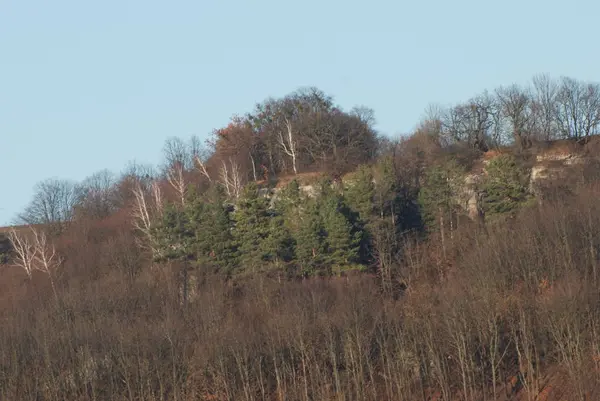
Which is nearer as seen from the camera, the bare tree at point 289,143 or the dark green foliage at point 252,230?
the dark green foliage at point 252,230

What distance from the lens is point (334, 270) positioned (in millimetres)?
53469

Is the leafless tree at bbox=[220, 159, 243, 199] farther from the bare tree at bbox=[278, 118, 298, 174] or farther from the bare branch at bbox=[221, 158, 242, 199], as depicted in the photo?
the bare tree at bbox=[278, 118, 298, 174]

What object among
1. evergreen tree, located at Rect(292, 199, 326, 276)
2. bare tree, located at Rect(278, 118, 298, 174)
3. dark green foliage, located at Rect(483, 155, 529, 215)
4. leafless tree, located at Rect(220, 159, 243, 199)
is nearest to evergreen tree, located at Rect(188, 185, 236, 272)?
evergreen tree, located at Rect(292, 199, 326, 276)

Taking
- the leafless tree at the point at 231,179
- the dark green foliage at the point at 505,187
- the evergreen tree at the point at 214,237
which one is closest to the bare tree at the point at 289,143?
the leafless tree at the point at 231,179

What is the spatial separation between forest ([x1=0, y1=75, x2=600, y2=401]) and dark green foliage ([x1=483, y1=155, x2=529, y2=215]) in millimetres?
146

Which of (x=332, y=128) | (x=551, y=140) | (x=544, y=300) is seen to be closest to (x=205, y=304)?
(x=544, y=300)

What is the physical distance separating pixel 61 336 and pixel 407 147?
36.3m

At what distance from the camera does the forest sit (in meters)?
37.4

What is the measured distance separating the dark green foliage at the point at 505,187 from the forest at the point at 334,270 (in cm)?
15

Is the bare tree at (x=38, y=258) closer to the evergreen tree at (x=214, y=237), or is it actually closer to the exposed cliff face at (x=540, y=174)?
the evergreen tree at (x=214, y=237)

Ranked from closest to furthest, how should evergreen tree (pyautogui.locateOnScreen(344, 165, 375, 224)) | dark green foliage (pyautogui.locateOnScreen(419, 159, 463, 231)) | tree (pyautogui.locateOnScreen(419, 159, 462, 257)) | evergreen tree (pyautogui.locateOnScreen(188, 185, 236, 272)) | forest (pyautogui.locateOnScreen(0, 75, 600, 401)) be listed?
forest (pyautogui.locateOnScreen(0, 75, 600, 401)), evergreen tree (pyautogui.locateOnScreen(188, 185, 236, 272)), evergreen tree (pyautogui.locateOnScreen(344, 165, 375, 224)), tree (pyautogui.locateOnScreen(419, 159, 462, 257)), dark green foliage (pyautogui.locateOnScreen(419, 159, 463, 231))

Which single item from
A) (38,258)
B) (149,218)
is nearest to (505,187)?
(149,218)

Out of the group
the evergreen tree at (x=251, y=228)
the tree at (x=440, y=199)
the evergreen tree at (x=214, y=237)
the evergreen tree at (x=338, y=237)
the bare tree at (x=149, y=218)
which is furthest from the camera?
the tree at (x=440, y=199)

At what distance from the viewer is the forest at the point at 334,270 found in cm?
3741
